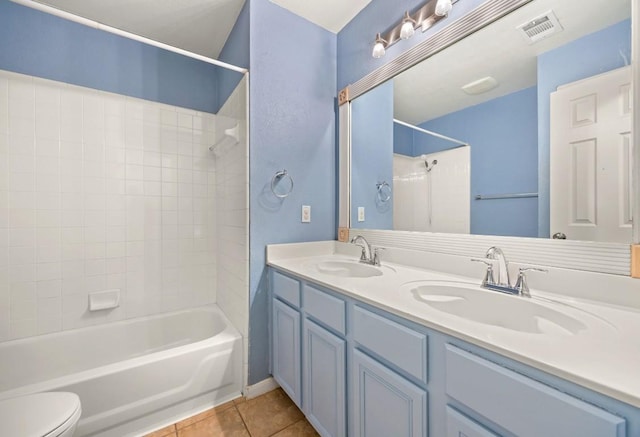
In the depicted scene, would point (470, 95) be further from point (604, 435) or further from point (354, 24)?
point (604, 435)

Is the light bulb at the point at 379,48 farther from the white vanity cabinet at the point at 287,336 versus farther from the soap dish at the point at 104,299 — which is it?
the soap dish at the point at 104,299

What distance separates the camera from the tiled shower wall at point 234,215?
1654mm

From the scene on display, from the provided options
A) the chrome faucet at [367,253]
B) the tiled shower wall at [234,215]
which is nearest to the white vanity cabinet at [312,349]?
the tiled shower wall at [234,215]

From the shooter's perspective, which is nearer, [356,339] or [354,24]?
[356,339]

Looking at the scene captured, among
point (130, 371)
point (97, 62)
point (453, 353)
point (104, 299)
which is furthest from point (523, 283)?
point (97, 62)

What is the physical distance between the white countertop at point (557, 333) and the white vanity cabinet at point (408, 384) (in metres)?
0.03

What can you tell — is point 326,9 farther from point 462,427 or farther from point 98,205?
point 462,427

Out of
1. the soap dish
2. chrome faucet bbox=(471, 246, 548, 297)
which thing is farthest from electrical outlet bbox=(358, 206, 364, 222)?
the soap dish

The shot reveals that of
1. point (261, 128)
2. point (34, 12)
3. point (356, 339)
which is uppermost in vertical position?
point (34, 12)

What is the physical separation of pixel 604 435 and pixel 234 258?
178cm

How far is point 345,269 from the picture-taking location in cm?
165

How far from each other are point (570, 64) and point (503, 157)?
1.19ft

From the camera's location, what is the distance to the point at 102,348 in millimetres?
1825

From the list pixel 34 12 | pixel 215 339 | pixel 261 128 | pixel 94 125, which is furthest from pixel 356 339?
pixel 34 12
